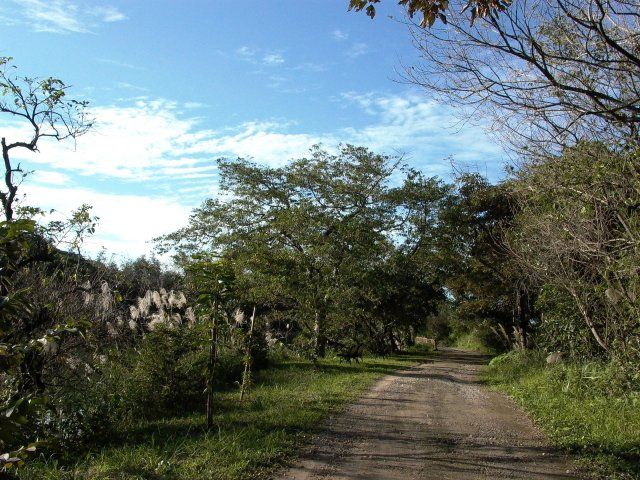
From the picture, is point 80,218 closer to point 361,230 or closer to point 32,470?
point 32,470

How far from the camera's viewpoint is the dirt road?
20.0 feet

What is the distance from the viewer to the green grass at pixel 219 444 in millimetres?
5758

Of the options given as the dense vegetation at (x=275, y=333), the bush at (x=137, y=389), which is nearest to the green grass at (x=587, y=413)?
the dense vegetation at (x=275, y=333)

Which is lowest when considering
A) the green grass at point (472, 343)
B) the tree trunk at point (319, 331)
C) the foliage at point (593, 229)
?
the green grass at point (472, 343)

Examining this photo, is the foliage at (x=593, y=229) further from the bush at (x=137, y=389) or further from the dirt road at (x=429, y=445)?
the bush at (x=137, y=389)

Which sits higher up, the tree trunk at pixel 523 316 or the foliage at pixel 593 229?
the foliage at pixel 593 229

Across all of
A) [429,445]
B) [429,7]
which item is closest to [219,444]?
[429,445]

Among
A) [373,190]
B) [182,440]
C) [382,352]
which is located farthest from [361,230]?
[182,440]

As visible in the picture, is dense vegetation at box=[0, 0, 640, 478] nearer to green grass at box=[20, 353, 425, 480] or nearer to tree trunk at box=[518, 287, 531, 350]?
green grass at box=[20, 353, 425, 480]

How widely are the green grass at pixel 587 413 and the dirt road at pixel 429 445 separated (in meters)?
0.35

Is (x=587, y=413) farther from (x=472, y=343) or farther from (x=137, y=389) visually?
(x=472, y=343)

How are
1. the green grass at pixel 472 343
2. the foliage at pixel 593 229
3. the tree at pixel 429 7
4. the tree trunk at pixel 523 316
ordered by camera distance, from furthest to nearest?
the green grass at pixel 472 343
the tree trunk at pixel 523 316
the foliage at pixel 593 229
the tree at pixel 429 7

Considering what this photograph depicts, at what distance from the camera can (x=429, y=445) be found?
7.29m

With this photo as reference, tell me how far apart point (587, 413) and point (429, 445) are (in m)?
3.60
